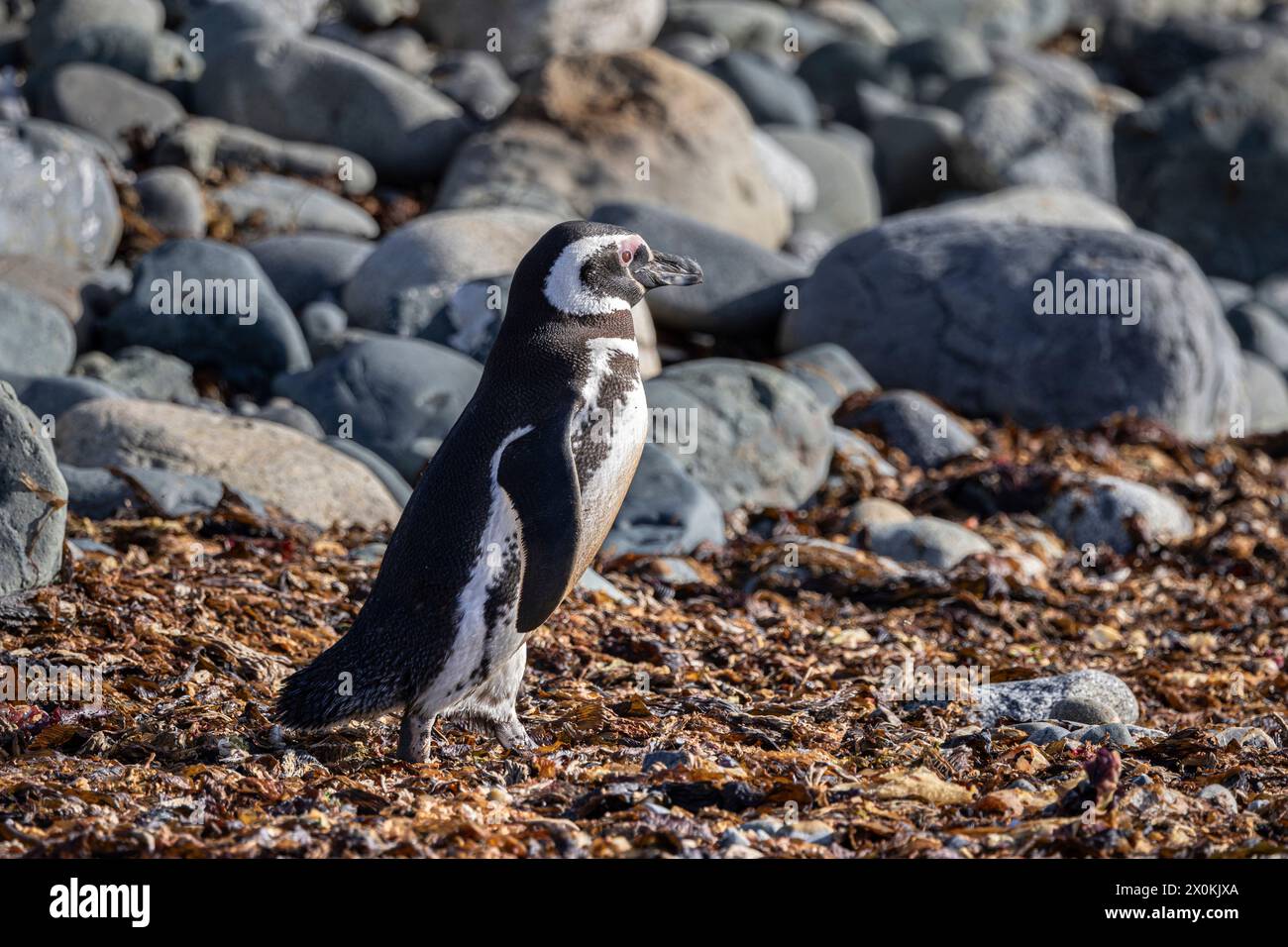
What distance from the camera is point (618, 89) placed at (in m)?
14.2

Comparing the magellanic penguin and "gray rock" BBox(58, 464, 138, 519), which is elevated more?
the magellanic penguin

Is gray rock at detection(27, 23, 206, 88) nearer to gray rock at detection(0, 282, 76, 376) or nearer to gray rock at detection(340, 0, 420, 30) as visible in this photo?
gray rock at detection(340, 0, 420, 30)

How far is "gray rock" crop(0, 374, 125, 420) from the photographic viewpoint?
8.05 metres

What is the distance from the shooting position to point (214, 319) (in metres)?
9.76

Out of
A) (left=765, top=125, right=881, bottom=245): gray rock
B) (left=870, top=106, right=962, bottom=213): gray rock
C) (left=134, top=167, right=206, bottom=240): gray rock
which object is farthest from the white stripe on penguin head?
(left=870, top=106, right=962, bottom=213): gray rock

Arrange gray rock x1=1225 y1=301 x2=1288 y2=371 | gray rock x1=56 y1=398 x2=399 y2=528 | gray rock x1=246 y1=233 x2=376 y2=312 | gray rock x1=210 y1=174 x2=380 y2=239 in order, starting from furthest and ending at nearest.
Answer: gray rock x1=1225 y1=301 x2=1288 y2=371, gray rock x1=210 y1=174 x2=380 y2=239, gray rock x1=246 y1=233 x2=376 y2=312, gray rock x1=56 y1=398 x2=399 y2=528

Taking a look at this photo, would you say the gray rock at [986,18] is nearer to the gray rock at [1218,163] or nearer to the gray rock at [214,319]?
the gray rock at [1218,163]

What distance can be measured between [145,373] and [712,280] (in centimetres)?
441

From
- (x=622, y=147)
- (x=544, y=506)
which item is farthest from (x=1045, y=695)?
(x=622, y=147)

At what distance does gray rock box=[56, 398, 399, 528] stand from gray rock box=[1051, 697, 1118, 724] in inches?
133

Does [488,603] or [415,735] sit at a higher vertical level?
[488,603]

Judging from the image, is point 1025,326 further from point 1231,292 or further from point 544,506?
point 544,506
